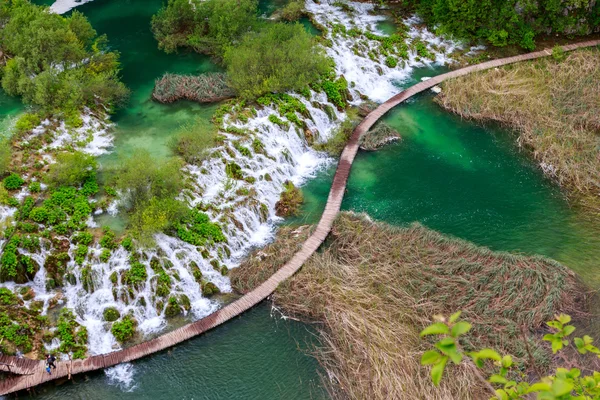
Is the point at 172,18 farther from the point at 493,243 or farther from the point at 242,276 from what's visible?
the point at 493,243

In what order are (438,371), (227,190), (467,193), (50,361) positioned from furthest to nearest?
(467,193) → (227,190) → (50,361) → (438,371)

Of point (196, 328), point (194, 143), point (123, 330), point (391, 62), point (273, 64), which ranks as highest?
point (273, 64)

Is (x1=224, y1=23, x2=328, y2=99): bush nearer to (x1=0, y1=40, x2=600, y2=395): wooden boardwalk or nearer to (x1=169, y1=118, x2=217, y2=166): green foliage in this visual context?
(x1=169, y1=118, x2=217, y2=166): green foliage

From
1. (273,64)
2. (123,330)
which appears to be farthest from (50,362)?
(273,64)

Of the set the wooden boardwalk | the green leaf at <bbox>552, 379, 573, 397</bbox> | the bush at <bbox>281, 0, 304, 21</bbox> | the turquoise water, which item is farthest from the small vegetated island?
the green leaf at <bbox>552, 379, 573, 397</bbox>

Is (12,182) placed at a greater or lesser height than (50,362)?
greater

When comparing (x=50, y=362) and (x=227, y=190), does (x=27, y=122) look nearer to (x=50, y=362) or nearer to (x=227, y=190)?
(x=227, y=190)
